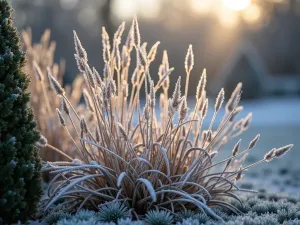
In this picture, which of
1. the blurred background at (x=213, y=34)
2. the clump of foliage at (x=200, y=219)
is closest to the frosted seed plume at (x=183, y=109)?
the clump of foliage at (x=200, y=219)

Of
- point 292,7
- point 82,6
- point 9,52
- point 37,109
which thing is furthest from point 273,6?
point 9,52

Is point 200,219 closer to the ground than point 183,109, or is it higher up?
closer to the ground

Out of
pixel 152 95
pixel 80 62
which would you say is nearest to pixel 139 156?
pixel 152 95

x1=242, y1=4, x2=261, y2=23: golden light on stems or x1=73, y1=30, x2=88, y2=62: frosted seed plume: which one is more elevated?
x1=242, y1=4, x2=261, y2=23: golden light on stems

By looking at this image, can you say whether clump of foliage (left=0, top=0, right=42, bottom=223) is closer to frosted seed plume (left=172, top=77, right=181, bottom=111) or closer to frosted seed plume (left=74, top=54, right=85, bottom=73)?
frosted seed plume (left=74, top=54, right=85, bottom=73)

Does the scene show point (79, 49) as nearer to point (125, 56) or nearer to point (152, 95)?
point (125, 56)

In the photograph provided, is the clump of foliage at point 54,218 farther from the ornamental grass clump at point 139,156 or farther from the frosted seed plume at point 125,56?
the frosted seed plume at point 125,56

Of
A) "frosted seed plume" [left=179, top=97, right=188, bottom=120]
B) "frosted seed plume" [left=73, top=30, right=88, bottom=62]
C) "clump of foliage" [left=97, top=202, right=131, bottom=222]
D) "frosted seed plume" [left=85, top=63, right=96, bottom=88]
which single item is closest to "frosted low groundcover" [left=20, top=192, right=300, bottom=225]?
"clump of foliage" [left=97, top=202, right=131, bottom=222]
